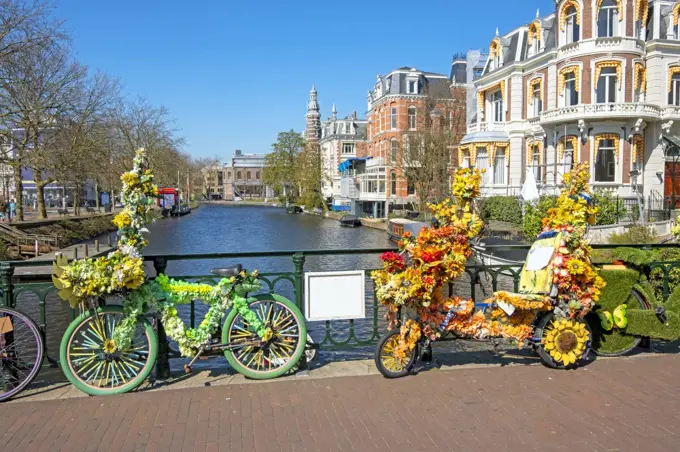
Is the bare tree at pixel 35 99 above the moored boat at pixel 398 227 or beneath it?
above

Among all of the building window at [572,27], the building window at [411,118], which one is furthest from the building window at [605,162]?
the building window at [411,118]

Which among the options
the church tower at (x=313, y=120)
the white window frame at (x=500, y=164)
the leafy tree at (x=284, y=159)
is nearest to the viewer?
the white window frame at (x=500, y=164)

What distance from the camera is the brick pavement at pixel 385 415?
4.09 m

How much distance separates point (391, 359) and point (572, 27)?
26299 millimetres

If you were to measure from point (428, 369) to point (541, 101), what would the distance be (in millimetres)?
27725

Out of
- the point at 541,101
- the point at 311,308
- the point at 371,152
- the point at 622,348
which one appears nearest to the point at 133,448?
the point at 311,308

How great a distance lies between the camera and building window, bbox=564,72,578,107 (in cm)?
2690

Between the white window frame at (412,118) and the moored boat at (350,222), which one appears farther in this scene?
the white window frame at (412,118)

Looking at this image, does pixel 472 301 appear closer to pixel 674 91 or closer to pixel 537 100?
pixel 674 91

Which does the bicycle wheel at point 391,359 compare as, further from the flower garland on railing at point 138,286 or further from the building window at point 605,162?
the building window at point 605,162

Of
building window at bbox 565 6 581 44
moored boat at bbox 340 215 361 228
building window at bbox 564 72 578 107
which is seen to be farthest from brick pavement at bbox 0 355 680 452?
moored boat at bbox 340 215 361 228

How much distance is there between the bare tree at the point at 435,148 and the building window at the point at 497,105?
19.8 feet

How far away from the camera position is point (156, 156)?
190 feet

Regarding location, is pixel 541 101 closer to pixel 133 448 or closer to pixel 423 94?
pixel 423 94
